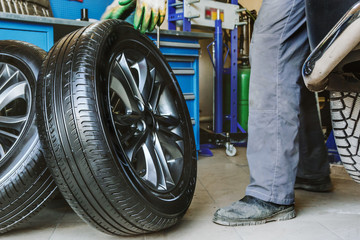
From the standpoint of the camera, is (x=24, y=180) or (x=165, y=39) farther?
(x=165, y=39)

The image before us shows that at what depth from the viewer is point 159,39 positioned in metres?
2.43

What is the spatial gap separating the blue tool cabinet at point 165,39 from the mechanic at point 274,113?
1.24 metres

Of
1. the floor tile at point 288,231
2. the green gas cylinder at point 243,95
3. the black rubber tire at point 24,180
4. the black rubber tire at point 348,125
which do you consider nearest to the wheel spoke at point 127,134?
the black rubber tire at point 24,180

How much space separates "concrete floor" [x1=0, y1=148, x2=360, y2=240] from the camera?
1.21 m

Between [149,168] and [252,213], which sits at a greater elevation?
[149,168]

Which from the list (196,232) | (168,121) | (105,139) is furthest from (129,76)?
(196,232)

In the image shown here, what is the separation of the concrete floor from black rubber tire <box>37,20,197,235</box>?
0.17m

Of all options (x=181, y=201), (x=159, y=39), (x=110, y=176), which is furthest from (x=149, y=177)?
(x=159, y=39)

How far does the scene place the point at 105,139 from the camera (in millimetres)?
1028

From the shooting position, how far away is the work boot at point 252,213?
1.32 metres

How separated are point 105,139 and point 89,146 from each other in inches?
1.9

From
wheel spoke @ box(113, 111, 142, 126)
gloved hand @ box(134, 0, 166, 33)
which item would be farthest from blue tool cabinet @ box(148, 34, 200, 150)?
wheel spoke @ box(113, 111, 142, 126)

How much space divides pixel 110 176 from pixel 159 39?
1575mm

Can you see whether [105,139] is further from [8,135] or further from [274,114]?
[274,114]
